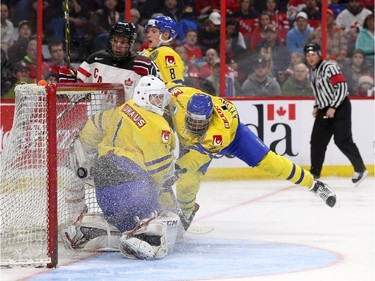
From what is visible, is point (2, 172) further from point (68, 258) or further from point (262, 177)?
point (262, 177)

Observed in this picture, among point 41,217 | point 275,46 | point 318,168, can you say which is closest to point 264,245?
point 41,217

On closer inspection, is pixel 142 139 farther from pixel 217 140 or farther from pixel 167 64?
pixel 167 64

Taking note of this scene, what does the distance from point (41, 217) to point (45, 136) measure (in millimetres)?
399

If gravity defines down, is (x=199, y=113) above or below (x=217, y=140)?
above

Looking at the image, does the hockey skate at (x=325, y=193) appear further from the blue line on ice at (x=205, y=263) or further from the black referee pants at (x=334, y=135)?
the black referee pants at (x=334, y=135)

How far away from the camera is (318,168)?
871 centimetres

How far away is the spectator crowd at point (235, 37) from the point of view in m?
8.90

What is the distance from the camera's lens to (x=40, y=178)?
5328mm

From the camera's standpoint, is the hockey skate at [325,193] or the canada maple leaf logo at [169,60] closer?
the hockey skate at [325,193]

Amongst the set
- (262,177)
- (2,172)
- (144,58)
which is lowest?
(262,177)

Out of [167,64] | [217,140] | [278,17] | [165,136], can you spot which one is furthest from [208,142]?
[278,17]

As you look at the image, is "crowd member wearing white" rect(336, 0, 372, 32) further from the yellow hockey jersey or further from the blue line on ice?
the blue line on ice

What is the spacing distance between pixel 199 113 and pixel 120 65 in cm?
97

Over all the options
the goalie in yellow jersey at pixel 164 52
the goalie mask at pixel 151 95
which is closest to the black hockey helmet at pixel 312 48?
the goalie in yellow jersey at pixel 164 52
